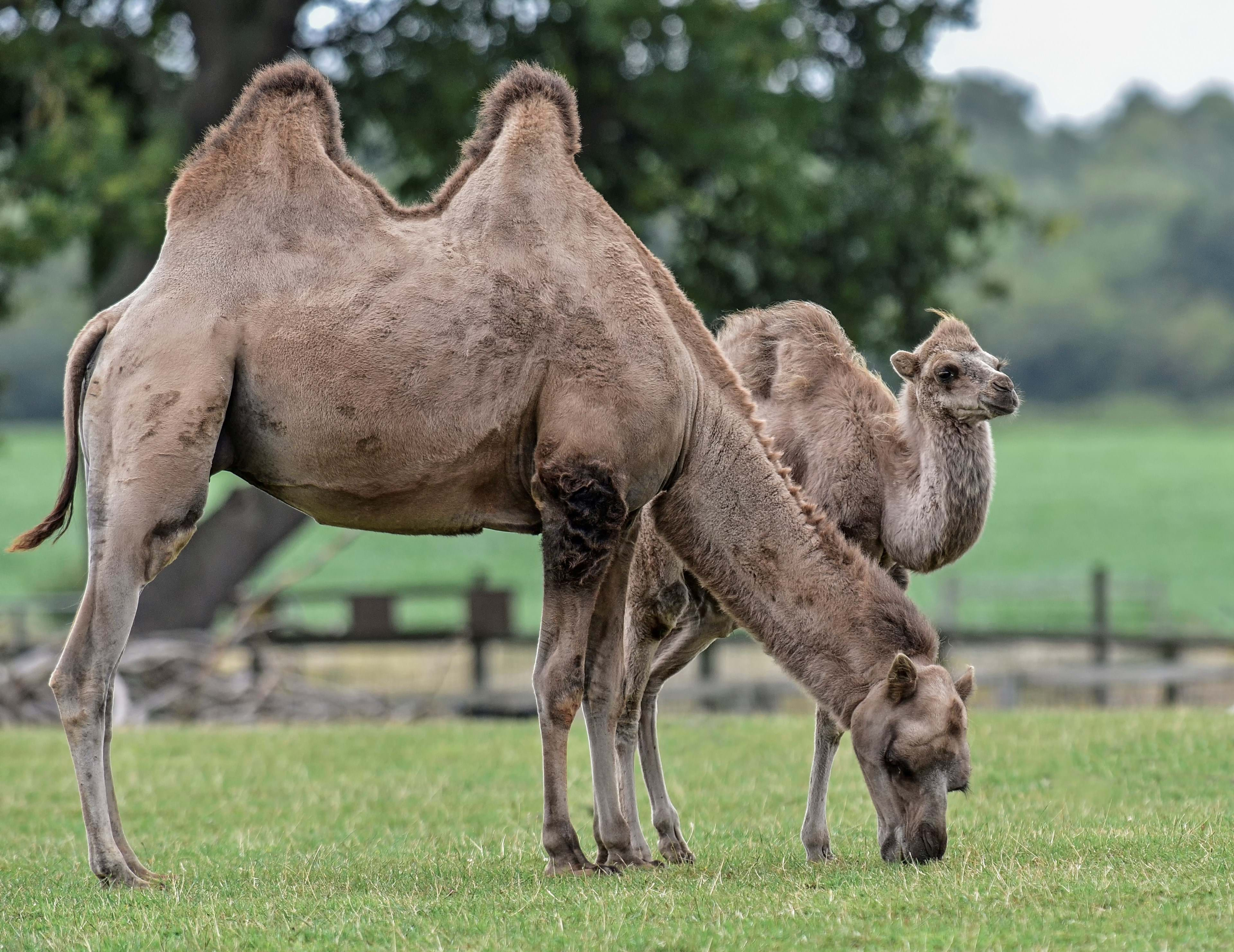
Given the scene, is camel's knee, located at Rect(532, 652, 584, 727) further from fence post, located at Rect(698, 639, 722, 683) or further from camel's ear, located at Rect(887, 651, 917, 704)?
fence post, located at Rect(698, 639, 722, 683)

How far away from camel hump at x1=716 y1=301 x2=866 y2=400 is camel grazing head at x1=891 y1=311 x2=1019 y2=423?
0.61m

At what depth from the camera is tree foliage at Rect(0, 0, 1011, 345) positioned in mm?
18250

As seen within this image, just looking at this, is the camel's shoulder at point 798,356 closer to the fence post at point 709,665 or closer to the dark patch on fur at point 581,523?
the dark patch on fur at point 581,523

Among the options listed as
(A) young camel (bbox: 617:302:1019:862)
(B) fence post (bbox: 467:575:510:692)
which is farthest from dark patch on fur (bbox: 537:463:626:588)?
(B) fence post (bbox: 467:575:510:692)

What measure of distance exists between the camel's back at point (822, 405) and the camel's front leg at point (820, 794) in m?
0.95

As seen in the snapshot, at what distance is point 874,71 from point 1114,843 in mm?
15825

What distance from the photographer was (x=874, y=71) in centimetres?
2141

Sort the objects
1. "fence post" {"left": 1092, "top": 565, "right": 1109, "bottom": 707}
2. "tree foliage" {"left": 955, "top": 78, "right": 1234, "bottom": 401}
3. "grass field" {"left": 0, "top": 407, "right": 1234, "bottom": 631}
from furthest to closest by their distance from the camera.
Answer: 1. "tree foliage" {"left": 955, "top": 78, "right": 1234, "bottom": 401}
2. "grass field" {"left": 0, "top": 407, "right": 1234, "bottom": 631}
3. "fence post" {"left": 1092, "top": 565, "right": 1109, "bottom": 707}

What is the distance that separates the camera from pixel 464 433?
7098 mm

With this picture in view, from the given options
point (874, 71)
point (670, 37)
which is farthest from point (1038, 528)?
point (670, 37)

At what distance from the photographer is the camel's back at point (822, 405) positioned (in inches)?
322

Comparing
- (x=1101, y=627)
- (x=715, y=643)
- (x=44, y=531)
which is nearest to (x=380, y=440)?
(x=44, y=531)

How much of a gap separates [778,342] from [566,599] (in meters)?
2.50

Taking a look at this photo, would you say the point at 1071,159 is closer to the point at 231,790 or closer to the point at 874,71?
the point at 874,71
